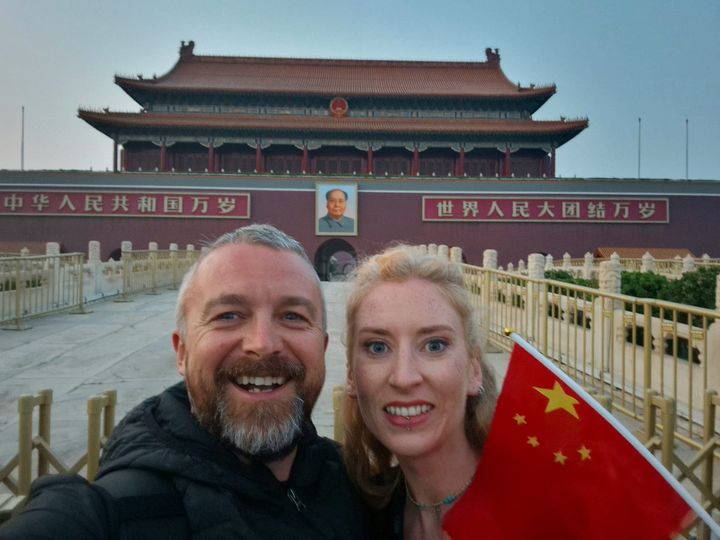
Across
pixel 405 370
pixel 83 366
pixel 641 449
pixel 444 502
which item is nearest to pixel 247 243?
pixel 405 370

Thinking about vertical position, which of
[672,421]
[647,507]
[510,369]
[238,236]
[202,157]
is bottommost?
[672,421]

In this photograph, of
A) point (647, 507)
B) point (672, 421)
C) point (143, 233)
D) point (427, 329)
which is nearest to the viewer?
point (647, 507)

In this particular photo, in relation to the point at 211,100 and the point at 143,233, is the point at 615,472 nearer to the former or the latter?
the point at 143,233

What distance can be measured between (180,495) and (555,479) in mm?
837

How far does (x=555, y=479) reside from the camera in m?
1.18

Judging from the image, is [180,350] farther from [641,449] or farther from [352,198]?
[352,198]

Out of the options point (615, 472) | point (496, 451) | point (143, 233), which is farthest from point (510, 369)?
point (143, 233)

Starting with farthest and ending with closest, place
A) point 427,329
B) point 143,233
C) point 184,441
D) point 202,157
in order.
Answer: point 202,157 < point 143,233 < point 427,329 < point 184,441

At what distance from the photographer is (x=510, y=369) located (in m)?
1.31

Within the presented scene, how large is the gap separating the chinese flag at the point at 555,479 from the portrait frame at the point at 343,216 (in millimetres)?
20340

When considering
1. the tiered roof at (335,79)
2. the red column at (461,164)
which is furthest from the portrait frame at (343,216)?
the tiered roof at (335,79)

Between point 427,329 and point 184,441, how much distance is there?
69 cm

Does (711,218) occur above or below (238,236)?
above

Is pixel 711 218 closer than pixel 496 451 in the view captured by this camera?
No
